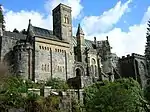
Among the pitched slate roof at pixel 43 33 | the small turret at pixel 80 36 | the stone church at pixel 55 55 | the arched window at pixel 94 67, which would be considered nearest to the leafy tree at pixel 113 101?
the stone church at pixel 55 55

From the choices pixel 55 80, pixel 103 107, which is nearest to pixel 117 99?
pixel 103 107

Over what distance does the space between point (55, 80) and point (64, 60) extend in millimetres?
8757

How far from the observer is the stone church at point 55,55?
59031 millimetres

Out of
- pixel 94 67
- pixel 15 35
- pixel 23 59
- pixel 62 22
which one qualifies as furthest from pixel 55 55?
pixel 94 67

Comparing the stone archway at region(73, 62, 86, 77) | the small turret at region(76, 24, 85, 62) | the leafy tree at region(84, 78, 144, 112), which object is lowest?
the leafy tree at region(84, 78, 144, 112)

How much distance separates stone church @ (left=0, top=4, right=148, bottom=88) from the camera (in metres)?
59.0

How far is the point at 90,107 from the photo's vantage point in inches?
1551

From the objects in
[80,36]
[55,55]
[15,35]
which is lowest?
[55,55]

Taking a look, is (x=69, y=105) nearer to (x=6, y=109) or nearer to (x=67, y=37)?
(x=6, y=109)

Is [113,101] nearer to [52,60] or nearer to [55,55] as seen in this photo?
[52,60]

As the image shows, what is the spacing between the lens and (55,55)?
64188 millimetres

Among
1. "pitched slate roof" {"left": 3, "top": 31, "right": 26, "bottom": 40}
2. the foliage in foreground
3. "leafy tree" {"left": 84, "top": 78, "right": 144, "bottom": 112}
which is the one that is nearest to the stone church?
"pitched slate roof" {"left": 3, "top": 31, "right": 26, "bottom": 40}

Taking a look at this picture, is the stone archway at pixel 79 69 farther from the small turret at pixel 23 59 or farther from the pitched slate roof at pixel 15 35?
the pitched slate roof at pixel 15 35

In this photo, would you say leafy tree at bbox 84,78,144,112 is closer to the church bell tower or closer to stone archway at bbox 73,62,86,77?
stone archway at bbox 73,62,86,77
